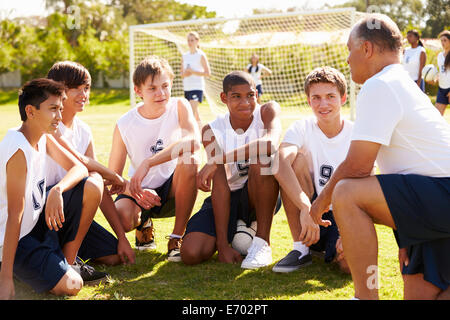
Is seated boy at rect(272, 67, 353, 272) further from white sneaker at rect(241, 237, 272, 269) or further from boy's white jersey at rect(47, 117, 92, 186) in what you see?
boy's white jersey at rect(47, 117, 92, 186)

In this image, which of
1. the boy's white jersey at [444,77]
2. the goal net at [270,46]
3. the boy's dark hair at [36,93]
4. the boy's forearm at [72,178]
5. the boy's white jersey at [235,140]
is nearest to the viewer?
the boy's dark hair at [36,93]

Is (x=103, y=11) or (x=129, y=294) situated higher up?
(x=103, y=11)

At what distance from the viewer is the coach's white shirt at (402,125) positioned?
217 centimetres

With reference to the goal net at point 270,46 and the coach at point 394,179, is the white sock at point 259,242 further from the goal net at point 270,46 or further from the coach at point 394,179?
the goal net at point 270,46

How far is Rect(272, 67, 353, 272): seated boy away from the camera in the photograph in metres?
3.12

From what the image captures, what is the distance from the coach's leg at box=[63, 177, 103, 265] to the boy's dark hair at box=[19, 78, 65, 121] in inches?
21.9

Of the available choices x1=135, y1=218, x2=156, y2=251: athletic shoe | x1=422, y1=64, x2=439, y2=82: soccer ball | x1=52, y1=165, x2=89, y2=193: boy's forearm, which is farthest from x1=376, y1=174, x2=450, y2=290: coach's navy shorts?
x1=422, y1=64, x2=439, y2=82: soccer ball

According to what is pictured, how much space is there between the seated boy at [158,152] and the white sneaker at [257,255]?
20.5 inches

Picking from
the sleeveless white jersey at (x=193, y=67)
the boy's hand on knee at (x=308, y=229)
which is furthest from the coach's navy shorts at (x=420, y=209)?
the sleeveless white jersey at (x=193, y=67)

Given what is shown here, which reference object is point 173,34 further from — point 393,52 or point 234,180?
point 393,52

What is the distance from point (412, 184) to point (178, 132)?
6.71ft

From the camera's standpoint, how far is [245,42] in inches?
656

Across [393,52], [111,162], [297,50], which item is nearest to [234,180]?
[111,162]
